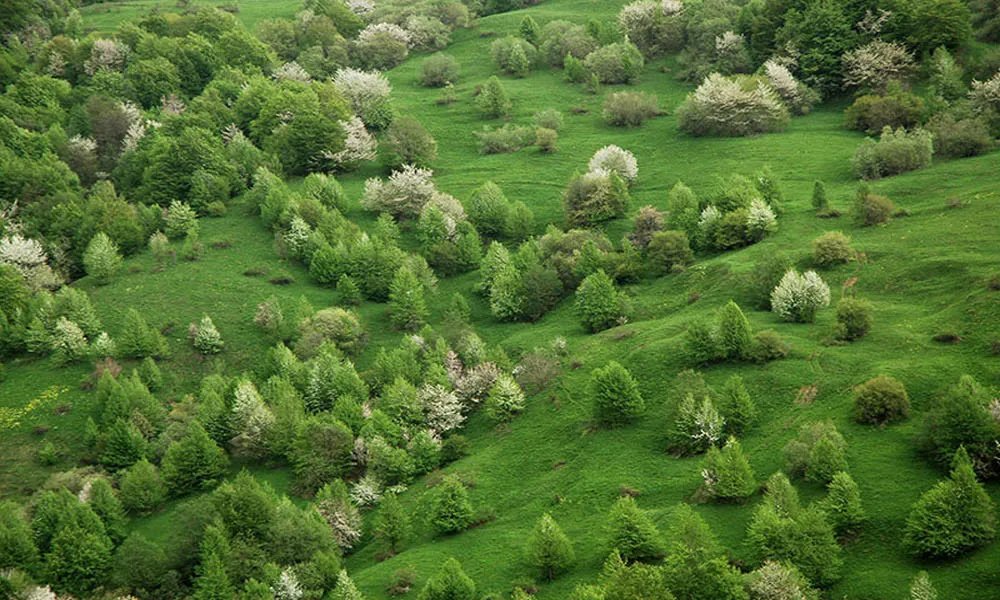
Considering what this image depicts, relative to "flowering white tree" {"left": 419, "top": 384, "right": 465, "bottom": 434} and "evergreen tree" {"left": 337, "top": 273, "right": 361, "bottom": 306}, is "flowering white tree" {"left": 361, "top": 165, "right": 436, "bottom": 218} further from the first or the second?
"flowering white tree" {"left": 419, "top": 384, "right": 465, "bottom": 434}

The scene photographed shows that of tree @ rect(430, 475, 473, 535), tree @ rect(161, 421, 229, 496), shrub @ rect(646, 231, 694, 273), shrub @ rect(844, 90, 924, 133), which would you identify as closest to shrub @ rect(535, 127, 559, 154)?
shrub @ rect(646, 231, 694, 273)

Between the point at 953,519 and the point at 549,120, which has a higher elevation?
the point at 953,519

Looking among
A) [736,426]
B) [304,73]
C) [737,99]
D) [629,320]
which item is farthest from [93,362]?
[737,99]

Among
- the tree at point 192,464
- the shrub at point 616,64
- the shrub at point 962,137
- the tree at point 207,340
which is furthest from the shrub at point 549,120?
the tree at point 192,464

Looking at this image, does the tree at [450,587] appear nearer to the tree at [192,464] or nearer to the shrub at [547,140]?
the tree at [192,464]

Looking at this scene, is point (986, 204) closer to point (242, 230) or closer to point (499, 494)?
point (499, 494)

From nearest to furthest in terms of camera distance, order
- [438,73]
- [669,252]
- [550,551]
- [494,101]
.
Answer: [550,551] → [669,252] → [494,101] → [438,73]

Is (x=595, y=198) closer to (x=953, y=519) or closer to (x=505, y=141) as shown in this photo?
(x=505, y=141)

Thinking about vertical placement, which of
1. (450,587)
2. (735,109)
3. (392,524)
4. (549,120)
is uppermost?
(735,109)

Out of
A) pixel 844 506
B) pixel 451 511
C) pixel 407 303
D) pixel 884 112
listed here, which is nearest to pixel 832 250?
pixel 844 506
